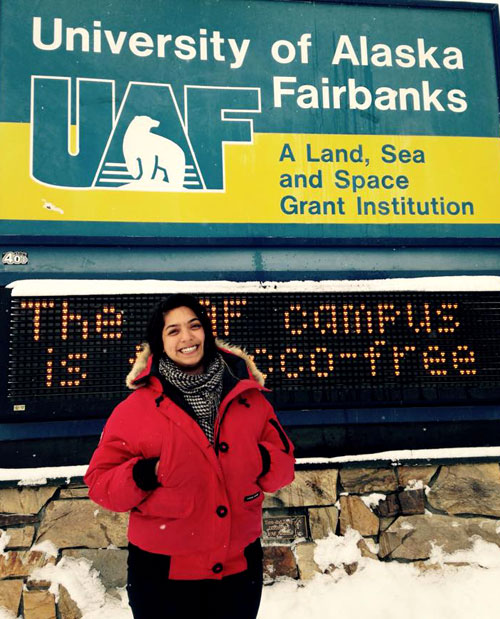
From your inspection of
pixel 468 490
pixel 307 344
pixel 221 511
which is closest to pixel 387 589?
pixel 468 490

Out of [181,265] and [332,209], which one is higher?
[332,209]

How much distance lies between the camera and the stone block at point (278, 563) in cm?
281

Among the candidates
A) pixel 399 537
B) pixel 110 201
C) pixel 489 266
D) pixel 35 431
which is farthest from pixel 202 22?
pixel 399 537

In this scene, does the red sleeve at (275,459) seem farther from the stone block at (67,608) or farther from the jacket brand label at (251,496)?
the stone block at (67,608)

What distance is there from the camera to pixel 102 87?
3.20 m

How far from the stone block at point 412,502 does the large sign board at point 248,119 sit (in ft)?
5.79

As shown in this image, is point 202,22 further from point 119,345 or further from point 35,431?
point 35,431

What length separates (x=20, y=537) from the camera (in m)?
2.71

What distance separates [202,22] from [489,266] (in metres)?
2.82

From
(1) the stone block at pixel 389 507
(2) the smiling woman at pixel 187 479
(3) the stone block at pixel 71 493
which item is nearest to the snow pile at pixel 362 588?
(1) the stone block at pixel 389 507

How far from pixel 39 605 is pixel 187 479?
1.98 metres

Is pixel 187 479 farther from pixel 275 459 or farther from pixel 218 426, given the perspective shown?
pixel 275 459

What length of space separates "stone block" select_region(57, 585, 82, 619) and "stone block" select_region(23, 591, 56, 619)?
0.13 feet

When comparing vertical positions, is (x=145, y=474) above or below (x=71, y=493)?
above
